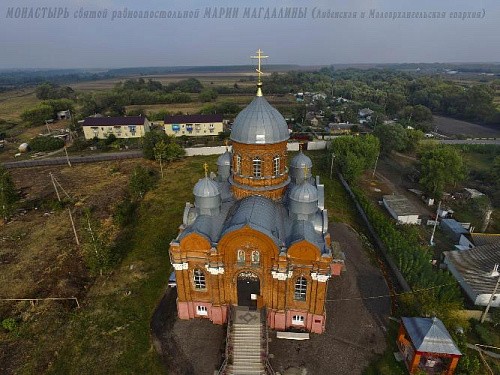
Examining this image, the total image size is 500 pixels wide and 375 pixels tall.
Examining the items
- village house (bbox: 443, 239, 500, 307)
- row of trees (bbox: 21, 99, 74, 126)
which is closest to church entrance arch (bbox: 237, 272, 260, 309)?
village house (bbox: 443, 239, 500, 307)

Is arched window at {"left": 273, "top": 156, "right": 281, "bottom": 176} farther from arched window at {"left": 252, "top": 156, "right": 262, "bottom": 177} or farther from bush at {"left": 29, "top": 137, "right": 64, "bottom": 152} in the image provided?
bush at {"left": 29, "top": 137, "right": 64, "bottom": 152}

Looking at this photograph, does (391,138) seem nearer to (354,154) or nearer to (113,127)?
(354,154)

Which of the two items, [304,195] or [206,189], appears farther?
[206,189]

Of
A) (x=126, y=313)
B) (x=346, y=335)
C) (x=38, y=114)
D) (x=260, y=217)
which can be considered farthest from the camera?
(x=38, y=114)

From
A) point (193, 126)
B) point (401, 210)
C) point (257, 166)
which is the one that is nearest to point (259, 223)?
point (257, 166)

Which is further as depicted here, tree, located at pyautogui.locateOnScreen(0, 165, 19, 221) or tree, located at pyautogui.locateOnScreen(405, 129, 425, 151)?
tree, located at pyautogui.locateOnScreen(405, 129, 425, 151)

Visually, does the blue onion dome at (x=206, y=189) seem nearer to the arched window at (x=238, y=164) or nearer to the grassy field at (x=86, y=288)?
the arched window at (x=238, y=164)
